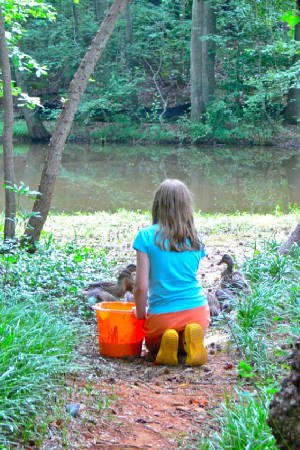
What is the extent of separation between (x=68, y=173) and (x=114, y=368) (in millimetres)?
16417

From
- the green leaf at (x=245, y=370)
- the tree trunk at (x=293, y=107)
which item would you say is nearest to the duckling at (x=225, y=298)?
the green leaf at (x=245, y=370)

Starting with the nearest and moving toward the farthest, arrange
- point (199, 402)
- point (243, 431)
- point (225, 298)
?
point (243, 431) → point (199, 402) → point (225, 298)

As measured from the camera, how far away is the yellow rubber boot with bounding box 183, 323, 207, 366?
383cm

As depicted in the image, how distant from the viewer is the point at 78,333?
447 centimetres

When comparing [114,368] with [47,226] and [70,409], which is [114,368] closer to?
[70,409]

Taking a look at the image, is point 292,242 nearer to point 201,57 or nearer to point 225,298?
point 225,298

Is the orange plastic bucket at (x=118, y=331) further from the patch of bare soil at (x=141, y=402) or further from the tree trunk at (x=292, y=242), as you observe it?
the tree trunk at (x=292, y=242)

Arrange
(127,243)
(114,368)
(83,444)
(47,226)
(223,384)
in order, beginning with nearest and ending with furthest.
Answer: (83,444), (223,384), (114,368), (127,243), (47,226)

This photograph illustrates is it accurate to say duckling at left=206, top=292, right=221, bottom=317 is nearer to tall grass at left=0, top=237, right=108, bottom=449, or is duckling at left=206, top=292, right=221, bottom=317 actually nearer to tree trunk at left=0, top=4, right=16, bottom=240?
tall grass at left=0, top=237, right=108, bottom=449

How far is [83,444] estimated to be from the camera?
278 centimetres

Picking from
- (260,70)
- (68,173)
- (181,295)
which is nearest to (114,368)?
(181,295)

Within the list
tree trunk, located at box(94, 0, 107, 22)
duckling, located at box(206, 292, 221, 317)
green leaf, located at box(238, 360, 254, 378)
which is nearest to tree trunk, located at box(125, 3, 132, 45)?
tree trunk, located at box(94, 0, 107, 22)

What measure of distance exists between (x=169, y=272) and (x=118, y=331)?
57cm

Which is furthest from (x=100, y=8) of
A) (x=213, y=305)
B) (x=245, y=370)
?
(x=245, y=370)
